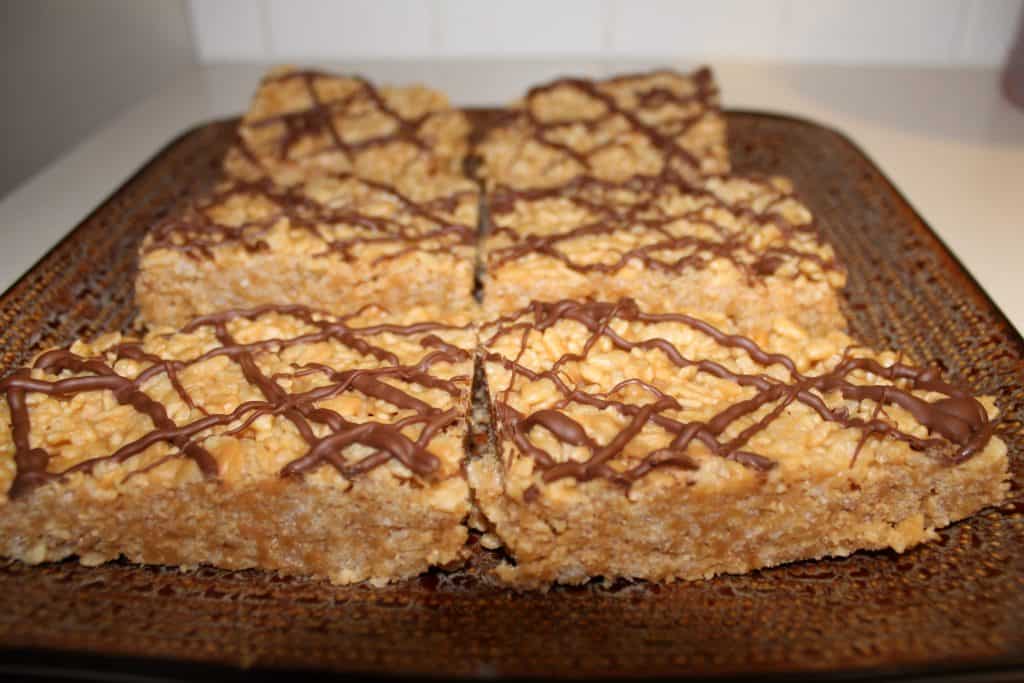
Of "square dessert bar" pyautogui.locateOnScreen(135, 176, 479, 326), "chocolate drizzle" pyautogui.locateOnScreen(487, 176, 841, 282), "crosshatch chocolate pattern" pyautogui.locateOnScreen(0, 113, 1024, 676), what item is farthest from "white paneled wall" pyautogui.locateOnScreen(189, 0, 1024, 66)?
"crosshatch chocolate pattern" pyautogui.locateOnScreen(0, 113, 1024, 676)

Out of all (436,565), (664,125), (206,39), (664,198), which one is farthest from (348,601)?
(206,39)

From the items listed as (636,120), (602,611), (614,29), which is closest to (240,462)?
(602,611)

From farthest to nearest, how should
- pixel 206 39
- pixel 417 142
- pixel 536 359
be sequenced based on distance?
pixel 206 39 → pixel 417 142 → pixel 536 359

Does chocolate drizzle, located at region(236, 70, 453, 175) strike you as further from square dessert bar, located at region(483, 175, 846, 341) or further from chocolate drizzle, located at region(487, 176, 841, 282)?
square dessert bar, located at region(483, 175, 846, 341)

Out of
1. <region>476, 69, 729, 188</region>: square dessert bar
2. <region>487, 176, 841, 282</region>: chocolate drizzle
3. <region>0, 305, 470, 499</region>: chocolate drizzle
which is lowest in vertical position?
<region>0, 305, 470, 499</region>: chocolate drizzle

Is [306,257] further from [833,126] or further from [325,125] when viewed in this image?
[833,126]

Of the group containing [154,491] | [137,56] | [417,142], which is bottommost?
[154,491]

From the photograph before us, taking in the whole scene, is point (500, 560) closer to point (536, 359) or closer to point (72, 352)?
point (536, 359)

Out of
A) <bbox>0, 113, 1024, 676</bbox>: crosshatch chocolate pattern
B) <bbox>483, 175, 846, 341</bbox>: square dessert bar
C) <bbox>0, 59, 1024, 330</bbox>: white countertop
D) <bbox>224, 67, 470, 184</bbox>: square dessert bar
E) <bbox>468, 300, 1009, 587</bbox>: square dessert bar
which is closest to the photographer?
<bbox>0, 113, 1024, 676</bbox>: crosshatch chocolate pattern
